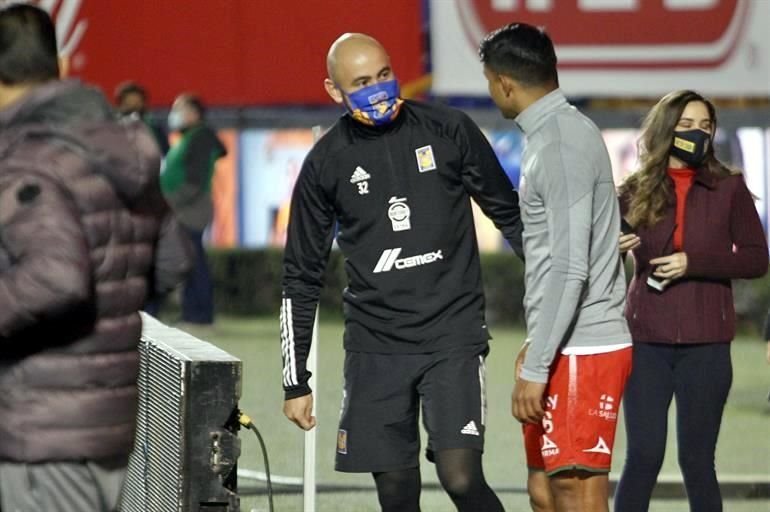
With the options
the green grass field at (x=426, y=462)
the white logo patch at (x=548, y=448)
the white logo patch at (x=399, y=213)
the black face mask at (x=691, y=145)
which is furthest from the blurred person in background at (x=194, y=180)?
the white logo patch at (x=548, y=448)

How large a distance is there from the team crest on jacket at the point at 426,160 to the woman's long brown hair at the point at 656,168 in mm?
1192

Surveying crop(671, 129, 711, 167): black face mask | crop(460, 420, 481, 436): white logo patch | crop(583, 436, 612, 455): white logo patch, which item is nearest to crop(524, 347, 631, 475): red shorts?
crop(583, 436, 612, 455): white logo patch

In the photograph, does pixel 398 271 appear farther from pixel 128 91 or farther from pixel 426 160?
pixel 128 91

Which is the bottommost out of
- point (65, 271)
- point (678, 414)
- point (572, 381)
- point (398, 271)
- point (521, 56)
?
point (678, 414)

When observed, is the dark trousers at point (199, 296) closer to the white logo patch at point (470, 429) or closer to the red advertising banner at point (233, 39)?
the red advertising banner at point (233, 39)

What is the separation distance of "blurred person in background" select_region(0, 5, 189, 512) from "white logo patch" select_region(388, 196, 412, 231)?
5.80 feet

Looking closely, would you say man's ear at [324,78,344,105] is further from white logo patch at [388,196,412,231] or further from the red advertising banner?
the red advertising banner

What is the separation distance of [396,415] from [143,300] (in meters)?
1.79

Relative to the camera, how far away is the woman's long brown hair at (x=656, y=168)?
739 centimetres

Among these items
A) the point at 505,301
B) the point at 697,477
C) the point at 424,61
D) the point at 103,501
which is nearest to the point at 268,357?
the point at 424,61

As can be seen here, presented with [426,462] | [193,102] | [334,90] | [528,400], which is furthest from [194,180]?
[528,400]

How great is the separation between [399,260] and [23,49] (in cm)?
211

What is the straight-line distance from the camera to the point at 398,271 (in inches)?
256

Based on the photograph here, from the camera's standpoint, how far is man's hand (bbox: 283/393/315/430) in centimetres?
662
